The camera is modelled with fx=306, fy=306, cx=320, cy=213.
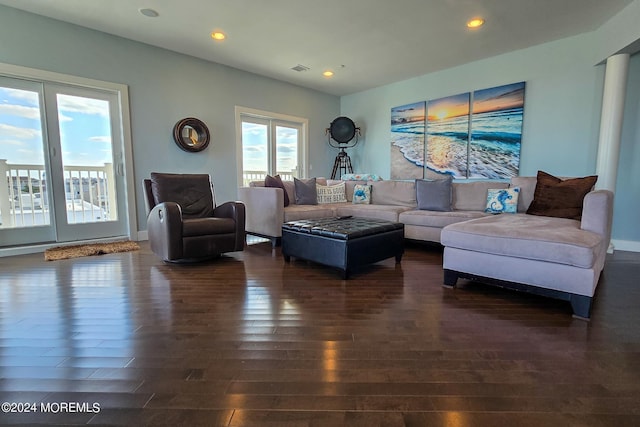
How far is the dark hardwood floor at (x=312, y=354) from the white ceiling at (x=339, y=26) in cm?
276

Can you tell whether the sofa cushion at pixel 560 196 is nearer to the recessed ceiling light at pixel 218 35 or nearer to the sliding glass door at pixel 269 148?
the recessed ceiling light at pixel 218 35

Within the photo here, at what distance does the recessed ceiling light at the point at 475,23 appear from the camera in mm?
3408

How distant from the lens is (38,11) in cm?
335

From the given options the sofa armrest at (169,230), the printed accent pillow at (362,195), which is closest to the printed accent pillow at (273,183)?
the printed accent pillow at (362,195)

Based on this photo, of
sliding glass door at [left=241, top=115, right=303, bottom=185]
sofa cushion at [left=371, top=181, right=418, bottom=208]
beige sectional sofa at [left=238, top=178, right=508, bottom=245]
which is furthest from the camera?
sliding glass door at [left=241, top=115, right=303, bottom=185]

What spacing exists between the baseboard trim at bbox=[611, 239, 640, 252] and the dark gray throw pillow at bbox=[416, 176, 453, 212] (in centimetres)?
197

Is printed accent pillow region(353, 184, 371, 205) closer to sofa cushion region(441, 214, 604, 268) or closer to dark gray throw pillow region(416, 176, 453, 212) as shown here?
dark gray throw pillow region(416, 176, 453, 212)

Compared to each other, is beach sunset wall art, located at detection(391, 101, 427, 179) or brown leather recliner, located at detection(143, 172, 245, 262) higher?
beach sunset wall art, located at detection(391, 101, 427, 179)

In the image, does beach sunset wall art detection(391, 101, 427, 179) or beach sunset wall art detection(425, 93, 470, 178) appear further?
beach sunset wall art detection(391, 101, 427, 179)

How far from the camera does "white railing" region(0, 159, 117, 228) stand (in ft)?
11.4

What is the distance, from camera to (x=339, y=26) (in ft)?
11.7

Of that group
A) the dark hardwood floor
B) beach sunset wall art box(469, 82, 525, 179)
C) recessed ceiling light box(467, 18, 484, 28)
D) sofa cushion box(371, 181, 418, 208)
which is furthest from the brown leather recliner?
beach sunset wall art box(469, 82, 525, 179)

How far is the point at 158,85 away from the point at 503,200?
477 centimetres

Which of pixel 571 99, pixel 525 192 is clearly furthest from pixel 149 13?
pixel 571 99
